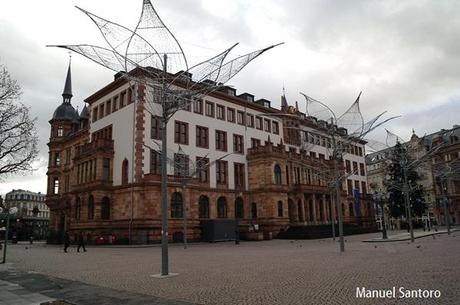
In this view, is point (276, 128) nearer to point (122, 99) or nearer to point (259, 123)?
point (259, 123)

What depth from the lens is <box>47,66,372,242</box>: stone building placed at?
43.3 meters

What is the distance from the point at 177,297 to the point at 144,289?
2.00 metres

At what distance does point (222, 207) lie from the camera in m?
51.2

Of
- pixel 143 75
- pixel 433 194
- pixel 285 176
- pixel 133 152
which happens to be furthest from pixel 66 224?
pixel 433 194

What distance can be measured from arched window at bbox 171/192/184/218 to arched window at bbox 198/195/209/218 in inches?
153

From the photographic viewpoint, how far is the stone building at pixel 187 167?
43.3 meters

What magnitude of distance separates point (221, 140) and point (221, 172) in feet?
14.8

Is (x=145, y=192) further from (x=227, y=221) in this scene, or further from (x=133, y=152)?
(x=227, y=221)

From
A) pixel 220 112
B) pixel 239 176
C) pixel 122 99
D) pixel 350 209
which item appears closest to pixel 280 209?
pixel 239 176

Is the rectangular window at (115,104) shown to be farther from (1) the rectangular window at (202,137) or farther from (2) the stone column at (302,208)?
(2) the stone column at (302,208)

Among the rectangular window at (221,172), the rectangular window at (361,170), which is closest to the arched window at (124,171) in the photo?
the rectangular window at (221,172)

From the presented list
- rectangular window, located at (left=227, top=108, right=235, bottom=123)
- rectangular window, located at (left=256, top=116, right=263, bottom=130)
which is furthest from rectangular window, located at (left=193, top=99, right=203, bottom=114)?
rectangular window, located at (left=256, top=116, right=263, bottom=130)

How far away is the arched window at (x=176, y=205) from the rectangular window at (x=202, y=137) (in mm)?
7993

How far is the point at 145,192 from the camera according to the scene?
42.1 m
